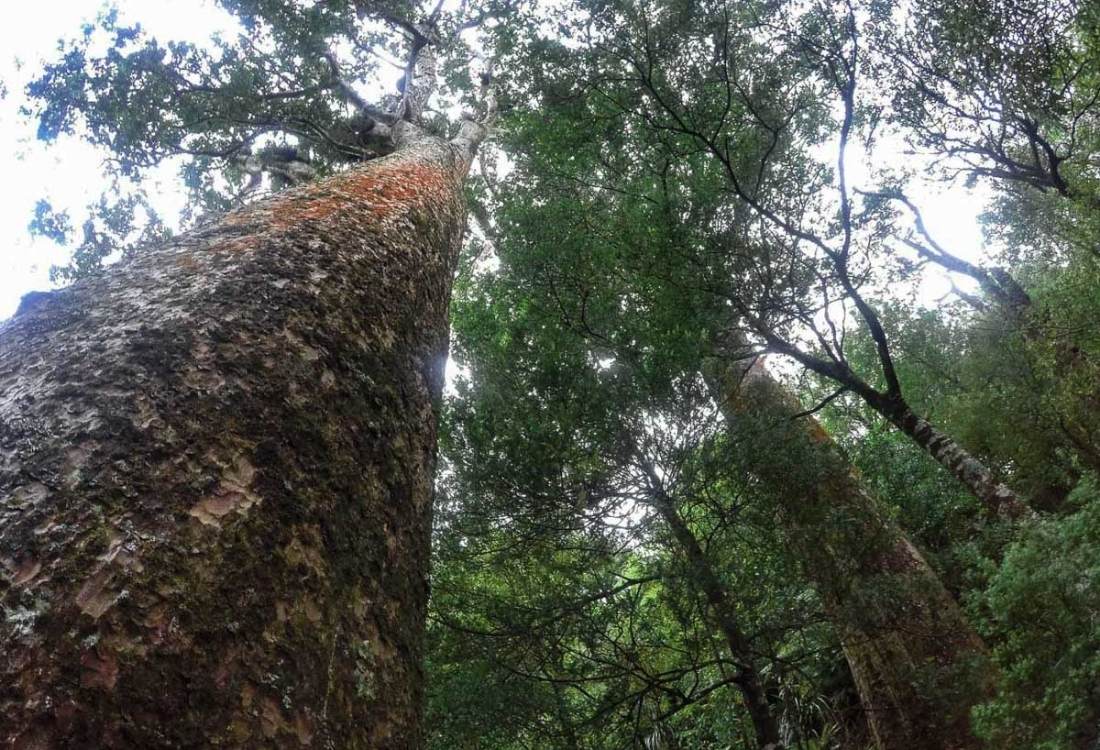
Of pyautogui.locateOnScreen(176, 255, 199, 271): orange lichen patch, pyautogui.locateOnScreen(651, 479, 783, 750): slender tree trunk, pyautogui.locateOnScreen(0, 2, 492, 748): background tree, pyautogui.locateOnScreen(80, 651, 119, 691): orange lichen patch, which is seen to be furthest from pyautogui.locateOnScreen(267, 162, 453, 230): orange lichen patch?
pyautogui.locateOnScreen(651, 479, 783, 750): slender tree trunk

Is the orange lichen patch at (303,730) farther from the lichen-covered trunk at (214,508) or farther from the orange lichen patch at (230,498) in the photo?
the orange lichen patch at (230,498)

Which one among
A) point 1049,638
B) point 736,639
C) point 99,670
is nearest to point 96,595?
point 99,670

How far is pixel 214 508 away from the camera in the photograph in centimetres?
136

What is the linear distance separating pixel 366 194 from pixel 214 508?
2.40m

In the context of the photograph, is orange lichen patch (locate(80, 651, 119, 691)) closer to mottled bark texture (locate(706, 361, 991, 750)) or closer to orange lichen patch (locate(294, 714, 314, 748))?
orange lichen patch (locate(294, 714, 314, 748))

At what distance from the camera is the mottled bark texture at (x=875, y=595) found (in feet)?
17.5

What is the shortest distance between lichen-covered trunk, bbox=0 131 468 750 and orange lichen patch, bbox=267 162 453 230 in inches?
17.8

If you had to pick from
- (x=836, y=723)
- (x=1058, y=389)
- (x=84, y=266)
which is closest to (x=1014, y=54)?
(x=1058, y=389)

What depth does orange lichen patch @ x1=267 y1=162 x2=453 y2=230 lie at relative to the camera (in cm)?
283

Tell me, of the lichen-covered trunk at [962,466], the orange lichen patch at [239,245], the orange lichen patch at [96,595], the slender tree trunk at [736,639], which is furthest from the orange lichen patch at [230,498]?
the lichen-covered trunk at [962,466]

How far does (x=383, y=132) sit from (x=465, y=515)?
15.1 ft

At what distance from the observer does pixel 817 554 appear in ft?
19.3

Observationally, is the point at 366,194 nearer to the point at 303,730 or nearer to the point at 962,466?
the point at 303,730

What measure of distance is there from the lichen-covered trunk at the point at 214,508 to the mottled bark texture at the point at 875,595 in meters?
4.61
